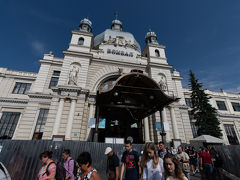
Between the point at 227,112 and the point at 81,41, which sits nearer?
the point at 81,41

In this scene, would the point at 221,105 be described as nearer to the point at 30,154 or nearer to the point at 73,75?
the point at 73,75

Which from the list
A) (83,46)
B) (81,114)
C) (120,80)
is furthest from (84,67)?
(120,80)

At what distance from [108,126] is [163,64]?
42.2ft

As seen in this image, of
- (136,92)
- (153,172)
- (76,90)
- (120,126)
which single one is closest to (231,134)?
(120,126)

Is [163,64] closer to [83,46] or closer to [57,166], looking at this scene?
[83,46]

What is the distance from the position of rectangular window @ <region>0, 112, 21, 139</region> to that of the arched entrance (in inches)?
530

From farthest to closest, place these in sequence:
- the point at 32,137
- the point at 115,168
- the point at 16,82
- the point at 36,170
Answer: the point at 16,82, the point at 32,137, the point at 36,170, the point at 115,168

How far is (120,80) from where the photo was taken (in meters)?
10.0

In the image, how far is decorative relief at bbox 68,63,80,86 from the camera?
14.1 metres

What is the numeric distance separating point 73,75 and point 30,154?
9.53m

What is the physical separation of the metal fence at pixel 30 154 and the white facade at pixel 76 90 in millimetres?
4048

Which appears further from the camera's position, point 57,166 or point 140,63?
point 140,63

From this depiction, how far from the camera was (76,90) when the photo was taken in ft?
44.5

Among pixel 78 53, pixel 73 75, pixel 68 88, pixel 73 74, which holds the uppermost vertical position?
pixel 78 53
